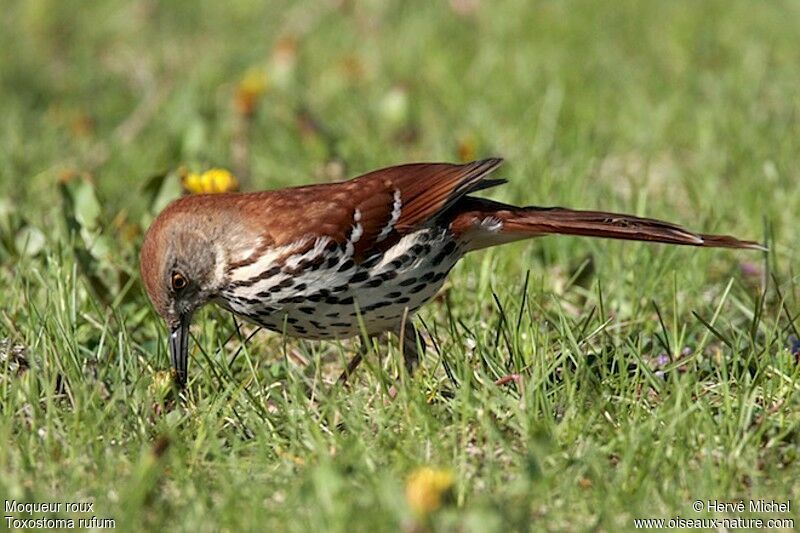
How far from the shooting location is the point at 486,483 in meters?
3.68

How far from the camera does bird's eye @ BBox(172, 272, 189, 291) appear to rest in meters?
4.38

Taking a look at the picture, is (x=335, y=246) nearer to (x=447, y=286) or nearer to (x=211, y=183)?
(x=447, y=286)

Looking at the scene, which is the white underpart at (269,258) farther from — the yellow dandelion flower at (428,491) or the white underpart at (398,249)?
the yellow dandelion flower at (428,491)

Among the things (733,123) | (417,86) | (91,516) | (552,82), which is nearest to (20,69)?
(417,86)

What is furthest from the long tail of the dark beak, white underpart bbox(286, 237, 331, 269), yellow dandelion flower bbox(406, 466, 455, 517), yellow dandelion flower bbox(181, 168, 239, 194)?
yellow dandelion flower bbox(406, 466, 455, 517)

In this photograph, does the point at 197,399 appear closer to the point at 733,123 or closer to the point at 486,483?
the point at 486,483

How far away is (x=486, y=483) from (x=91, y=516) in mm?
1036

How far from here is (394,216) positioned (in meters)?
4.50

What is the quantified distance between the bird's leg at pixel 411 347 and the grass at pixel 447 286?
0.07 metres

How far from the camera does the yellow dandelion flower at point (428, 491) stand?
3.11 metres

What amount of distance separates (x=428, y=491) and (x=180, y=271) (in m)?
1.56

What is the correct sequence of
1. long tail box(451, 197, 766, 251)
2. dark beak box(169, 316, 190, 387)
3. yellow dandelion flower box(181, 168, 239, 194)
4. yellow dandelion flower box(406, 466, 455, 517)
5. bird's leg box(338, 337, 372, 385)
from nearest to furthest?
yellow dandelion flower box(406, 466, 455, 517)
bird's leg box(338, 337, 372, 385)
dark beak box(169, 316, 190, 387)
long tail box(451, 197, 766, 251)
yellow dandelion flower box(181, 168, 239, 194)

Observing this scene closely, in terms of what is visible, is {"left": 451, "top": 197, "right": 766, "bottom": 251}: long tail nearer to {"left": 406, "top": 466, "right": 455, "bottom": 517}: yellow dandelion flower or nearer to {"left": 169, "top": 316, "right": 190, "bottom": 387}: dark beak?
{"left": 169, "top": 316, "right": 190, "bottom": 387}: dark beak

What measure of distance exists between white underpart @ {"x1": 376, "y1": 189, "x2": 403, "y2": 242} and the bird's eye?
631 mm
